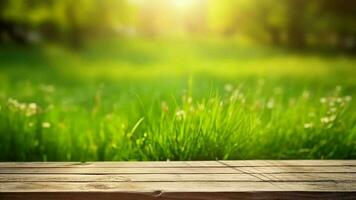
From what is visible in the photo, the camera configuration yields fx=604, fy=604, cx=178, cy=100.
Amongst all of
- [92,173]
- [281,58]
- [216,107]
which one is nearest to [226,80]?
[281,58]

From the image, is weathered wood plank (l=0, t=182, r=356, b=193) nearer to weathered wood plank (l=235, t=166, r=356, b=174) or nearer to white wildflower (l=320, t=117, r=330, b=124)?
weathered wood plank (l=235, t=166, r=356, b=174)

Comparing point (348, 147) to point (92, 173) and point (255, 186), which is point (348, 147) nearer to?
point (255, 186)

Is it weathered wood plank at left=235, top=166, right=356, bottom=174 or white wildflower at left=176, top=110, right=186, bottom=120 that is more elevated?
white wildflower at left=176, top=110, right=186, bottom=120

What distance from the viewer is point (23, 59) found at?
19453 millimetres

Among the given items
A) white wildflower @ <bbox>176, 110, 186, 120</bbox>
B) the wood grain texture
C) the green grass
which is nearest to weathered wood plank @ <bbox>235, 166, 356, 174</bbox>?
the wood grain texture

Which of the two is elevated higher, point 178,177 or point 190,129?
point 190,129

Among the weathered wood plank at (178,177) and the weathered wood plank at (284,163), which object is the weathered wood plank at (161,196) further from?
the weathered wood plank at (284,163)

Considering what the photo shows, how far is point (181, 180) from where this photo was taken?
101 inches

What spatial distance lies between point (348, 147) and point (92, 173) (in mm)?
2045

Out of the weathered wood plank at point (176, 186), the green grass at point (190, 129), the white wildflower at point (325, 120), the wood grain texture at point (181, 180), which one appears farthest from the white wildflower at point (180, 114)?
the weathered wood plank at point (176, 186)

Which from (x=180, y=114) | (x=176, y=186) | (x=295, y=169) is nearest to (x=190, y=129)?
(x=180, y=114)

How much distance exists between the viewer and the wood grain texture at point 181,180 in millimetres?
2410

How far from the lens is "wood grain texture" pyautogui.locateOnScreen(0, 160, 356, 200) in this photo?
241 cm

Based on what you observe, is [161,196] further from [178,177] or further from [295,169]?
[295,169]
